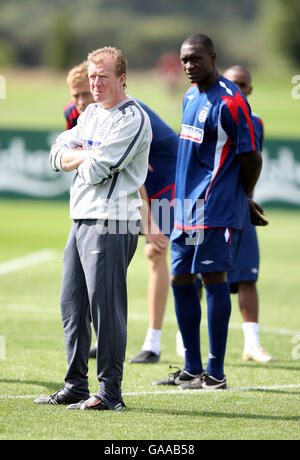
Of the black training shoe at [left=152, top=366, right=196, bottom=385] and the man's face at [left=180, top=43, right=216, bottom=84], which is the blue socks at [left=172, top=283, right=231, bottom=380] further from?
the man's face at [left=180, top=43, right=216, bottom=84]

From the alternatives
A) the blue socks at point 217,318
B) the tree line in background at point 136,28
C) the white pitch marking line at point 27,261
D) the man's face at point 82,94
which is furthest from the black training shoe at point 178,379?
the tree line in background at point 136,28

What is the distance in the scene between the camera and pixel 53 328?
8.77 metres

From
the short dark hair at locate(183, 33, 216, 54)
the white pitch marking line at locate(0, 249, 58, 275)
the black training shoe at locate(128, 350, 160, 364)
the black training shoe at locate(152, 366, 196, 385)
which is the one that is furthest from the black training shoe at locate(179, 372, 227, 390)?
the white pitch marking line at locate(0, 249, 58, 275)

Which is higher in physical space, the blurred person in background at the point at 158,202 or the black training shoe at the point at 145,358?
the blurred person in background at the point at 158,202

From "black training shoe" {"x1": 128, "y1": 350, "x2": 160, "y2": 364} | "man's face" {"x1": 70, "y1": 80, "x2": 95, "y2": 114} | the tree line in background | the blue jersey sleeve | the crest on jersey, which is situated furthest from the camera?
the tree line in background

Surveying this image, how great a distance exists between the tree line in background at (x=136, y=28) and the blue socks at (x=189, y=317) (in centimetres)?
10556

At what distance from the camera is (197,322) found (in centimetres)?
635

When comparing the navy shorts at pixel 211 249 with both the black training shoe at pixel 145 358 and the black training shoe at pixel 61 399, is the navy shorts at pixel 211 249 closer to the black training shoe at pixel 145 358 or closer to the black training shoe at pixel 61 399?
the black training shoe at pixel 61 399

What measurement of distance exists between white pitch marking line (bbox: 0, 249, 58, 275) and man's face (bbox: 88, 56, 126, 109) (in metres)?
Result: 7.62

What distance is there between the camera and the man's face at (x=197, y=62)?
20.1 feet

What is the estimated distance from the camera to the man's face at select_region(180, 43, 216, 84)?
6113mm

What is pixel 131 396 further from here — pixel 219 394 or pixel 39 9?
pixel 39 9

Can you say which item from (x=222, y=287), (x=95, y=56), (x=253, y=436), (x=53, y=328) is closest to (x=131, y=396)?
(x=222, y=287)

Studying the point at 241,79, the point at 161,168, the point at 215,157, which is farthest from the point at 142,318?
the point at 215,157
